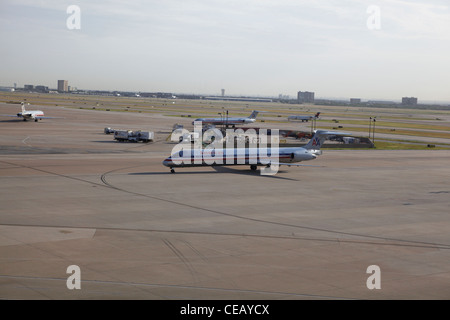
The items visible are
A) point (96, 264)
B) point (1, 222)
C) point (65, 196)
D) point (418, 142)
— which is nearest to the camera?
point (96, 264)

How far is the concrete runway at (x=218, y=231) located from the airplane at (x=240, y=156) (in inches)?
61.8

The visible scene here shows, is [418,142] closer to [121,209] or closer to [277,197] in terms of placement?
[277,197]

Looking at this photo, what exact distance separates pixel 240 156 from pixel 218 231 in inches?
1174

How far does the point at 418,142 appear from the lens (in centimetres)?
12081

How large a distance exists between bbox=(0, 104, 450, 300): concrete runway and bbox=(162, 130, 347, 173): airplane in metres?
1.57

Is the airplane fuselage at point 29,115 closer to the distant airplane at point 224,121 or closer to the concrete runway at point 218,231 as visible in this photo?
the distant airplane at point 224,121

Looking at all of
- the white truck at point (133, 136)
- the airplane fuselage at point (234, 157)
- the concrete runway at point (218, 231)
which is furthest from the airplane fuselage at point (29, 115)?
the airplane fuselage at point (234, 157)

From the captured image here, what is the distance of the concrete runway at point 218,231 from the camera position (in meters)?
26.5

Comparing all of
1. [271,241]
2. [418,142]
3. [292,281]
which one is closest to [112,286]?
[292,281]

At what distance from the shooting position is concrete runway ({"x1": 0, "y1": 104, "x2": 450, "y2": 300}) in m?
26.5

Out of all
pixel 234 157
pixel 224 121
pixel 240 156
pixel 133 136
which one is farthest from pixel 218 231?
pixel 224 121

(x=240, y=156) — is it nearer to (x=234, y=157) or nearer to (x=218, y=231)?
(x=234, y=157)

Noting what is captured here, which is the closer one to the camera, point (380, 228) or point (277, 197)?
point (380, 228)

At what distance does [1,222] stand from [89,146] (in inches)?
2150
